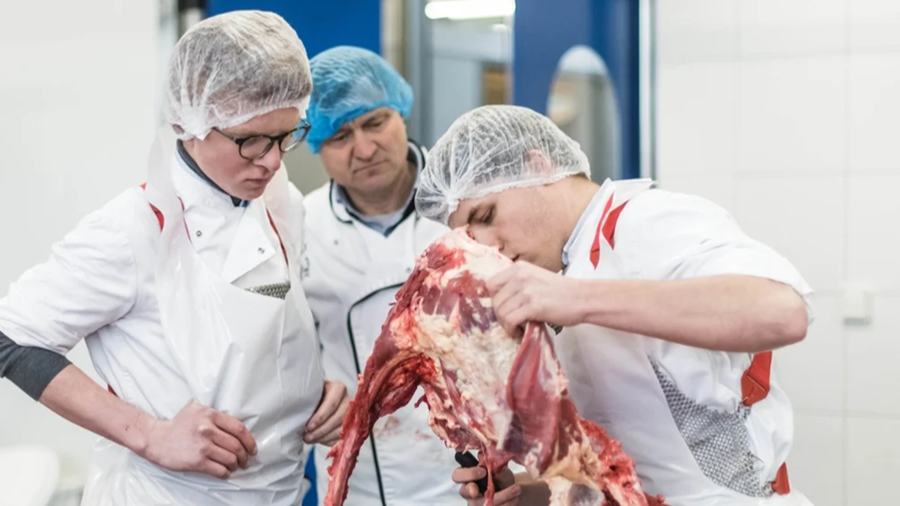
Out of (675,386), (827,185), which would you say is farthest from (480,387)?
(827,185)

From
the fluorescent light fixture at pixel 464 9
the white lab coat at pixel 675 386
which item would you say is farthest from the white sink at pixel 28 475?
the fluorescent light fixture at pixel 464 9

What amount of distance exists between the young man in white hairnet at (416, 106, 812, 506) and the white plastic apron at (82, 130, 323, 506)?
0.39 meters

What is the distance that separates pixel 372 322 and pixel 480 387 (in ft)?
3.10

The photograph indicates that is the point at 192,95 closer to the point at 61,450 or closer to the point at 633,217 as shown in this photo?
the point at 633,217

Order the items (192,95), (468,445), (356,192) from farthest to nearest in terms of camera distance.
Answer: (356,192) → (192,95) → (468,445)

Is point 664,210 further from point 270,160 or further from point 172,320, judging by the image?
point 172,320

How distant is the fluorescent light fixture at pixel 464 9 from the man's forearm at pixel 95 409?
2.97 metres

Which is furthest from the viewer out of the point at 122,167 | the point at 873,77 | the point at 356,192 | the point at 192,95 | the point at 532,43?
the point at 532,43

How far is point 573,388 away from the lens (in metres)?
1.76

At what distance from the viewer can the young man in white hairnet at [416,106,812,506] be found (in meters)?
1.35

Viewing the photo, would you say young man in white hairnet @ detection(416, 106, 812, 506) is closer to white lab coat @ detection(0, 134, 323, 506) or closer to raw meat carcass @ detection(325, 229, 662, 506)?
raw meat carcass @ detection(325, 229, 662, 506)

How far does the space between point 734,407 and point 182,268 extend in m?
1.04

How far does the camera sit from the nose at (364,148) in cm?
238

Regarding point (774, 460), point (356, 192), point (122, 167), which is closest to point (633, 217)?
point (774, 460)
